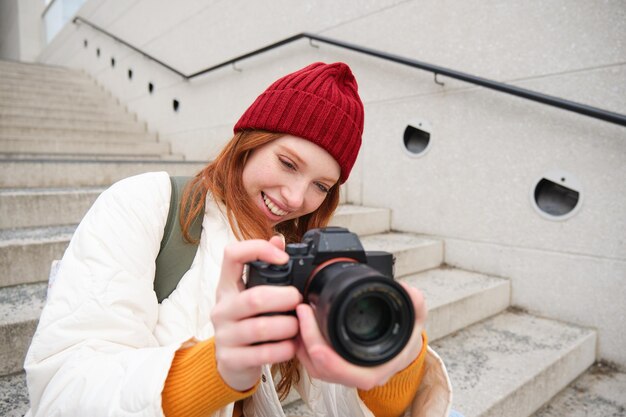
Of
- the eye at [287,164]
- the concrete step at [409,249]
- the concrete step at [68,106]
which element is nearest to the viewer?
the eye at [287,164]

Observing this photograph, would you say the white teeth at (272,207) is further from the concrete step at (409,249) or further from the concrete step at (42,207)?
the concrete step at (42,207)

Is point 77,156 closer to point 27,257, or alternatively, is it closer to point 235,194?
point 27,257

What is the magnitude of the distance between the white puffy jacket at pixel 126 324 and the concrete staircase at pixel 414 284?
59cm

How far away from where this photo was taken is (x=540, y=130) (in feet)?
6.53

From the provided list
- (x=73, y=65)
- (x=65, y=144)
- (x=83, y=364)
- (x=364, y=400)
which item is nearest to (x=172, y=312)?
(x=83, y=364)

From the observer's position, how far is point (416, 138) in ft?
8.26

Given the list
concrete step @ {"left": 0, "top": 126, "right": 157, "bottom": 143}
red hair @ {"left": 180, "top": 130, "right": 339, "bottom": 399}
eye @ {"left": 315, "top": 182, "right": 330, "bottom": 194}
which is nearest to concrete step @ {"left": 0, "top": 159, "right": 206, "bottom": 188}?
concrete step @ {"left": 0, "top": 126, "right": 157, "bottom": 143}

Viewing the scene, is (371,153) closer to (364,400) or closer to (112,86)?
(364,400)

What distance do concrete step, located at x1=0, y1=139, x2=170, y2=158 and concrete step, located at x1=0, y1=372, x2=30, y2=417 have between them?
2.36 metres

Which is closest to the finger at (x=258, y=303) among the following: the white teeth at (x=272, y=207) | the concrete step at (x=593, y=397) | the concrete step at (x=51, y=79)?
the white teeth at (x=272, y=207)

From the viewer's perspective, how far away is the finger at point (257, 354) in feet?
1.81

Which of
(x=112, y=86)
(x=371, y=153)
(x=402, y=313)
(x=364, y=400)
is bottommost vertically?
(x=364, y=400)

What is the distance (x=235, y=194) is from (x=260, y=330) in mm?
530

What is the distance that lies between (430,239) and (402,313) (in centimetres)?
199
